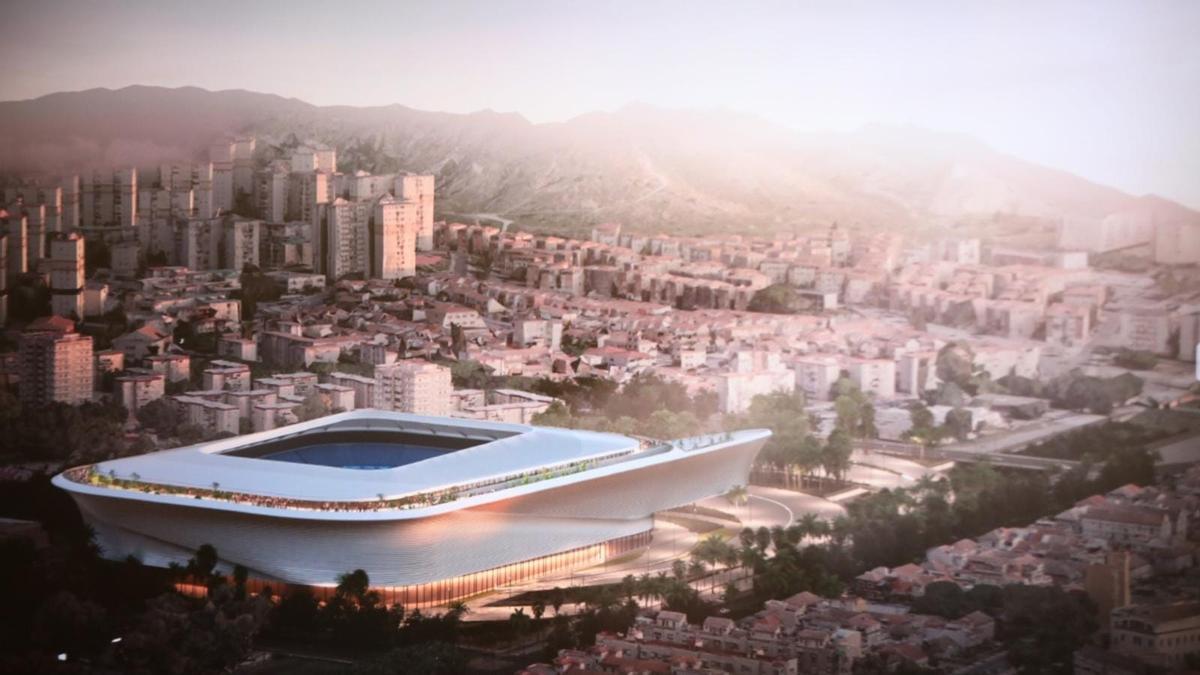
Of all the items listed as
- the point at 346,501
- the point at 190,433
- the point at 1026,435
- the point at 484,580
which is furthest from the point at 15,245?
the point at 1026,435

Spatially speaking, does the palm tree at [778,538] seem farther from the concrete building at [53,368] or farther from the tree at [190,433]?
the concrete building at [53,368]

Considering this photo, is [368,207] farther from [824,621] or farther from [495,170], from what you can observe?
[824,621]

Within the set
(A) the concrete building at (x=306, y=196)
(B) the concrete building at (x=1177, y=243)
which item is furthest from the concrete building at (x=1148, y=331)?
(A) the concrete building at (x=306, y=196)

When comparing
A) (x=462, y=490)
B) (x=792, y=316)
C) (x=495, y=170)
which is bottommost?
(x=462, y=490)

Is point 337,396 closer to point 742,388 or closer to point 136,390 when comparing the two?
point 136,390

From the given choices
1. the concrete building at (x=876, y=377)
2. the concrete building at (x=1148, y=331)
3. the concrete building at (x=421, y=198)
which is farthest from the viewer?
the concrete building at (x=421, y=198)

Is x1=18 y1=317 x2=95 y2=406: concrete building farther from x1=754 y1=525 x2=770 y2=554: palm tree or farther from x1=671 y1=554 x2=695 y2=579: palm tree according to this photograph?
x1=754 y1=525 x2=770 y2=554: palm tree

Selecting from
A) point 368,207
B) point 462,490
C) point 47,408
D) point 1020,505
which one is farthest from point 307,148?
point 1020,505

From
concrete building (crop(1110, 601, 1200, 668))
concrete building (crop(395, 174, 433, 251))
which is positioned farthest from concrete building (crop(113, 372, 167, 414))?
concrete building (crop(1110, 601, 1200, 668))
